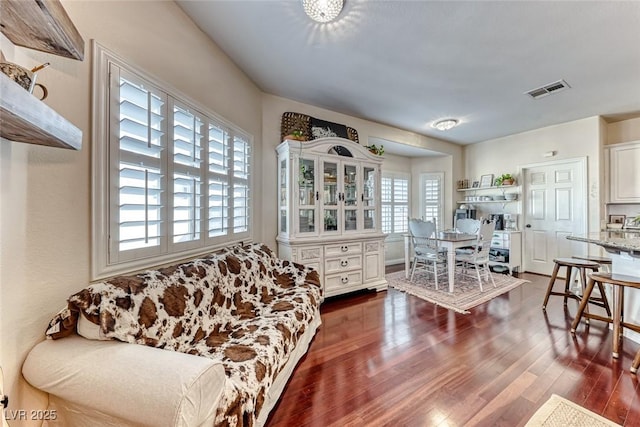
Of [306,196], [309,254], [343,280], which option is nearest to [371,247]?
[343,280]

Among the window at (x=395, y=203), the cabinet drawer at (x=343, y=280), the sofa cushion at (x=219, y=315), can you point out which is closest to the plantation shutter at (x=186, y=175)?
the sofa cushion at (x=219, y=315)

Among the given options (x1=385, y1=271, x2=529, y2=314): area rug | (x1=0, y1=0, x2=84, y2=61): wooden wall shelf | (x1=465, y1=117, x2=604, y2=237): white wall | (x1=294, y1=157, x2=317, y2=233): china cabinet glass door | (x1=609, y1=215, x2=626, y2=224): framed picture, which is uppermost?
(x1=465, y1=117, x2=604, y2=237): white wall

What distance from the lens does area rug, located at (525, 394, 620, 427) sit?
1.40m

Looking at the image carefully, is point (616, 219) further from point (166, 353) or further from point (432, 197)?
point (166, 353)

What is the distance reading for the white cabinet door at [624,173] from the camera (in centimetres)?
376

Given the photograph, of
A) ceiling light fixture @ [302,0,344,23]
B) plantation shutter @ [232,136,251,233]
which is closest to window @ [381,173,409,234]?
plantation shutter @ [232,136,251,233]

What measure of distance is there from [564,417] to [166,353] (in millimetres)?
2166

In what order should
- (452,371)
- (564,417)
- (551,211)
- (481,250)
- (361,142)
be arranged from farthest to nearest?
1. (551,211)
2. (361,142)
3. (481,250)
4. (452,371)
5. (564,417)

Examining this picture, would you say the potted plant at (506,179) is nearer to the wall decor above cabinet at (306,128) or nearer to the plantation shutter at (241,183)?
the wall decor above cabinet at (306,128)

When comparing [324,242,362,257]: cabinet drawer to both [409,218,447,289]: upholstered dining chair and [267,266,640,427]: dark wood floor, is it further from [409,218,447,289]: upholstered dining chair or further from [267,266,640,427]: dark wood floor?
[409,218,447,289]: upholstered dining chair

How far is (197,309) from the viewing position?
5.28ft

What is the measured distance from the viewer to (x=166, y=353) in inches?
41.2

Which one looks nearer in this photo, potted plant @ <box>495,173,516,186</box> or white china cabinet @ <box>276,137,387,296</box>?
white china cabinet @ <box>276,137,387,296</box>

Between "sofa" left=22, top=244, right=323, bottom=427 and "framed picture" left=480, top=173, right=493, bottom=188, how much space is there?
498cm
